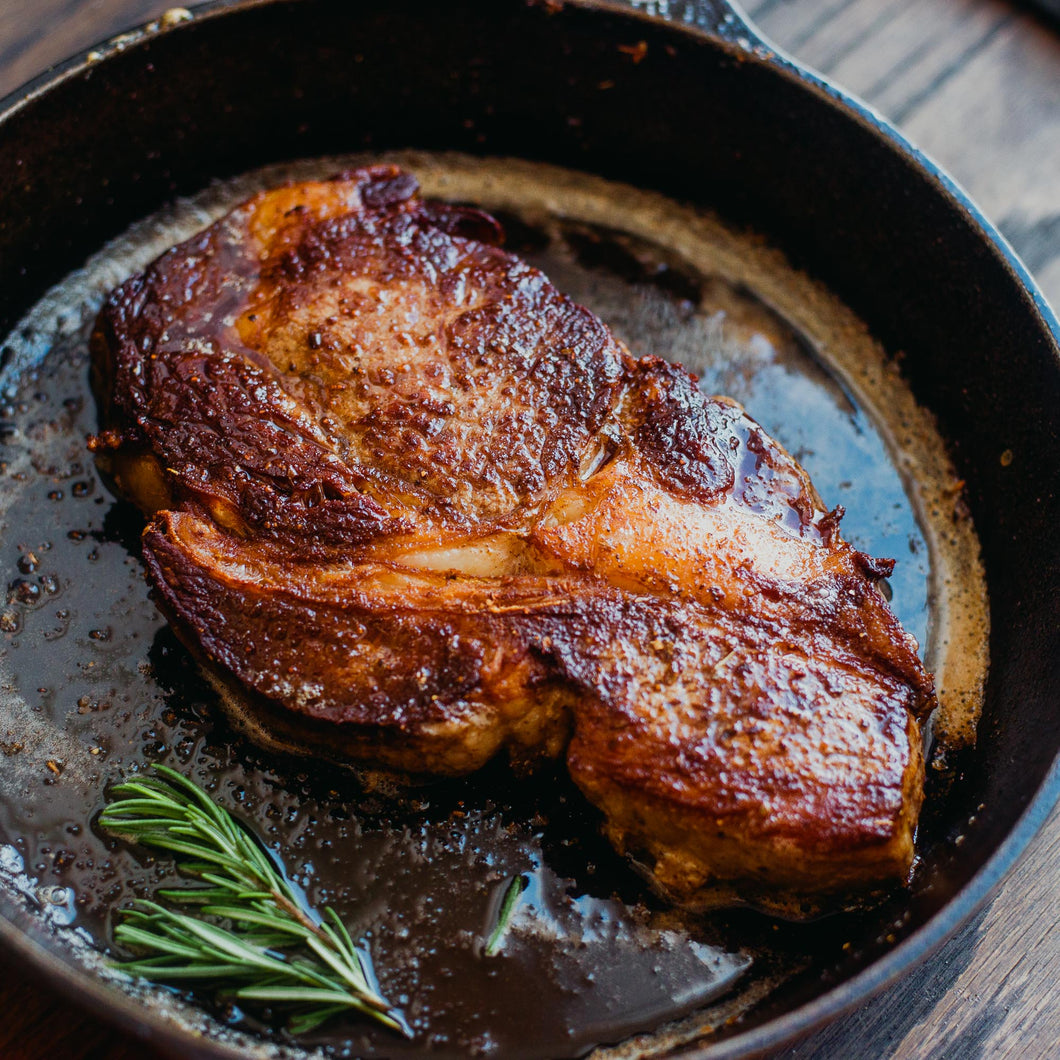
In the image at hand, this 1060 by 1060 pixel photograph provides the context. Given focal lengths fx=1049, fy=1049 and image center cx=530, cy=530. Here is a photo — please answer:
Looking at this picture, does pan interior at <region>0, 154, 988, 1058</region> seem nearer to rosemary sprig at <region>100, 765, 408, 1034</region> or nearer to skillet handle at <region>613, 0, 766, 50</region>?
rosemary sprig at <region>100, 765, 408, 1034</region>

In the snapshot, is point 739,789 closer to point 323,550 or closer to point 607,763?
point 607,763

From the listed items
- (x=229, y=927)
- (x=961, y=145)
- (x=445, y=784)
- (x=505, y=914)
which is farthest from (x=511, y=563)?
(x=961, y=145)

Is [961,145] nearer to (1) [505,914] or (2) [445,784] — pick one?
(2) [445,784]

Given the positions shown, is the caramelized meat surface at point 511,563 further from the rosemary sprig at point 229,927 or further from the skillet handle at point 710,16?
the skillet handle at point 710,16

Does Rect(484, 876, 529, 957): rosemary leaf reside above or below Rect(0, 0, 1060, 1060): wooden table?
below

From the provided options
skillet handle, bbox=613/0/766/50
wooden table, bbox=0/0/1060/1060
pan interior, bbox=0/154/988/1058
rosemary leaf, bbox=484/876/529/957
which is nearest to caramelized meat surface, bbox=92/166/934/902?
pan interior, bbox=0/154/988/1058

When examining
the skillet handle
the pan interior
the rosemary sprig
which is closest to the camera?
the rosemary sprig

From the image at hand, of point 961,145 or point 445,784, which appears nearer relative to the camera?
point 445,784
